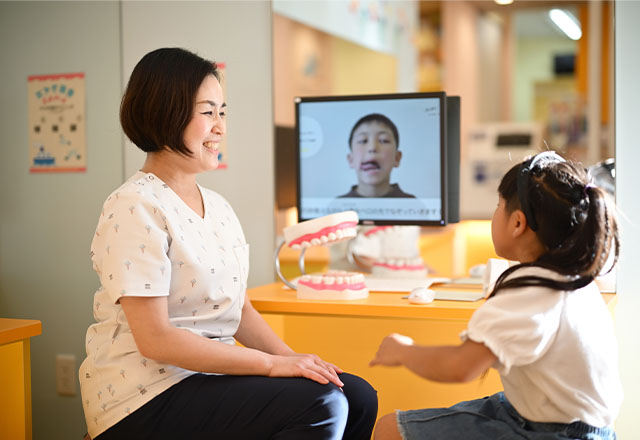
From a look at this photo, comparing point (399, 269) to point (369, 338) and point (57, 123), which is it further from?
point (57, 123)

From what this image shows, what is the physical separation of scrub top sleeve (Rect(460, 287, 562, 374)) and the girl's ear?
0.13 meters

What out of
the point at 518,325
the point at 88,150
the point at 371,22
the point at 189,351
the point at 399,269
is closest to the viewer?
the point at 518,325

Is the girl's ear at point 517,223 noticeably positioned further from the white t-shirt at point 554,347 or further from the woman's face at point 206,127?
the woman's face at point 206,127

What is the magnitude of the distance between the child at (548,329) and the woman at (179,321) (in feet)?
0.83

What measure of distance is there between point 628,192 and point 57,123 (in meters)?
1.87

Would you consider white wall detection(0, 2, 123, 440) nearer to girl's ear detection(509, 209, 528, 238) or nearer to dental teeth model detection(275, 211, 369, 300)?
dental teeth model detection(275, 211, 369, 300)

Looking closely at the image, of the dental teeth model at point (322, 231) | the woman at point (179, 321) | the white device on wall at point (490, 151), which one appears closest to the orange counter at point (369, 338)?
the dental teeth model at point (322, 231)

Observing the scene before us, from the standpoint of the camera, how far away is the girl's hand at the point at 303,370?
150 cm

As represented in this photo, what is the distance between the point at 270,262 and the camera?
7.86 ft

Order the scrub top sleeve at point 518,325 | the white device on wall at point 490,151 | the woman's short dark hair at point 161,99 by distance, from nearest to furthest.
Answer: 1. the scrub top sleeve at point 518,325
2. the woman's short dark hair at point 161,99
3. the white device on wall at point 490,151

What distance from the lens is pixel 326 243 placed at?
2004 mm

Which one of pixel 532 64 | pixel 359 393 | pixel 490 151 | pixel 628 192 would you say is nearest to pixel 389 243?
pixel 628 192

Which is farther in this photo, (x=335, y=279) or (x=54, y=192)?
(x=54, y=192)

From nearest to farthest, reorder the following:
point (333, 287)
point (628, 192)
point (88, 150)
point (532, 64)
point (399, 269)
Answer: point (333, 287) → point (628, 192) → point (399, 269) → point (88, 150) → point (532, 64)
